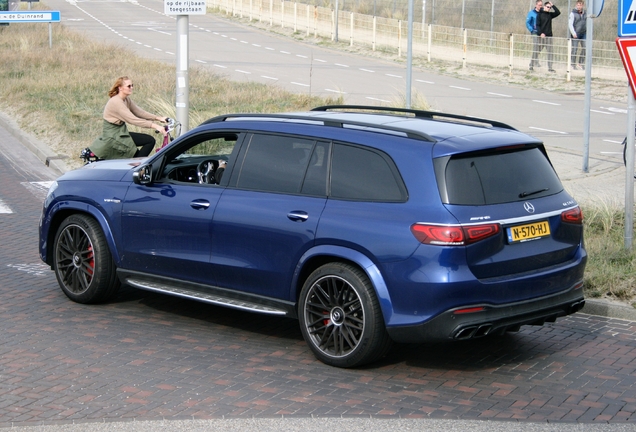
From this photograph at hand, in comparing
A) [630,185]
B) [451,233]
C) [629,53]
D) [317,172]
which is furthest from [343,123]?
[630,185]

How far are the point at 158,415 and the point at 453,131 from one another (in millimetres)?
2852

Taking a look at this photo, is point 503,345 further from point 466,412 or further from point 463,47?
point 463,47

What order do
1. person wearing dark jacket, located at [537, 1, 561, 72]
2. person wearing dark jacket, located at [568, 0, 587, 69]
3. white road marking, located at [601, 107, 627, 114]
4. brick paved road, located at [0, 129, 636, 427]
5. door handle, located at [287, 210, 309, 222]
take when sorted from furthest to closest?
person wearing dark jacket, located at [537, 1, 561, 72]
person wearing dark jacket, located at [568, 0, 587, 69]
white road marking, located at [601, 107, 627, 114]
door handle, located at [287, 210, 309, 222]
brick paved road, located at [0, 129, 636, 427]

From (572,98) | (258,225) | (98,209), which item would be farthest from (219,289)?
(572,98)

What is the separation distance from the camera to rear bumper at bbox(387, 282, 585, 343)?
6.39m

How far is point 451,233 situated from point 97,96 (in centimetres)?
1761

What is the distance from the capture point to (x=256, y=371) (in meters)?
6.76

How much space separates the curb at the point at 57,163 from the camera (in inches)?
328

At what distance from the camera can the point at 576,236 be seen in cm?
715

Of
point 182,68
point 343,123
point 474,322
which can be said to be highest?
point 182,68

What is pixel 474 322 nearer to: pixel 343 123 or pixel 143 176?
pixel 343 123

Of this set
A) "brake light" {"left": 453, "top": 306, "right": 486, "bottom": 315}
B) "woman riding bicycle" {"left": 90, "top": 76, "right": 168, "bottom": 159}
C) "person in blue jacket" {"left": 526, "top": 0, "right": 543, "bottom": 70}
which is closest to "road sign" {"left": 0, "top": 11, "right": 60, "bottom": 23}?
"person in blue jacket" {"left": 526, "top": 0, "right": 543, "bottom": 70}

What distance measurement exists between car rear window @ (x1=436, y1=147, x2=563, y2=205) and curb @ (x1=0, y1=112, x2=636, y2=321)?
5.50 feet

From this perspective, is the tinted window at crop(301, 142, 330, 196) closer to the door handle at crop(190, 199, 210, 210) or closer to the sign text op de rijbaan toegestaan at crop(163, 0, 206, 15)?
the door handle at crop(190, 199, 210, 210)
